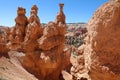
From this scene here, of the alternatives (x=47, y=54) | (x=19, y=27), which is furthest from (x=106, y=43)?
(x=19, y=27)

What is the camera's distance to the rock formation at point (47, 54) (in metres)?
25.9

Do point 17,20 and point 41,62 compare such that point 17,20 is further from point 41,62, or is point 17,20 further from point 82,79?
point 82,79

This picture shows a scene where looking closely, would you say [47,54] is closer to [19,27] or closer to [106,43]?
[19,27]

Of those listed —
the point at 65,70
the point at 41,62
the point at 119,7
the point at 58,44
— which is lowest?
the point at 65,70

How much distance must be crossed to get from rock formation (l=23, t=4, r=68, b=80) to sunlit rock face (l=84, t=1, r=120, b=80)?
16.1m

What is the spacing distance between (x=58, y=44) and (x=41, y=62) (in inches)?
113

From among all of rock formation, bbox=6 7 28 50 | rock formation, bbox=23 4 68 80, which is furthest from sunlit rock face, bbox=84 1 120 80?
rock formation, bbox=6 7 28 50

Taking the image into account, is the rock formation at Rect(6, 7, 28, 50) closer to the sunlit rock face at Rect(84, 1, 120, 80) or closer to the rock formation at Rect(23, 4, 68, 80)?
the rock formation at Rect(23, 4, 68, 80)

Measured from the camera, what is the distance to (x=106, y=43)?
364 inches

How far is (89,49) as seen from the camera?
10062 millimetres

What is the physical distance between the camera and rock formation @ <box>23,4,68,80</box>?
2592cm

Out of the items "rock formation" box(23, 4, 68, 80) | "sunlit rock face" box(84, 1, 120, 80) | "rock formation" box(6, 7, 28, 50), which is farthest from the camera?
"rock formation" box(6, 7, 28, 50)

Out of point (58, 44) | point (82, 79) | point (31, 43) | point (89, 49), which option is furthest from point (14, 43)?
point (89, 49)

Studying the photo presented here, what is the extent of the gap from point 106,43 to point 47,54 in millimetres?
16899
